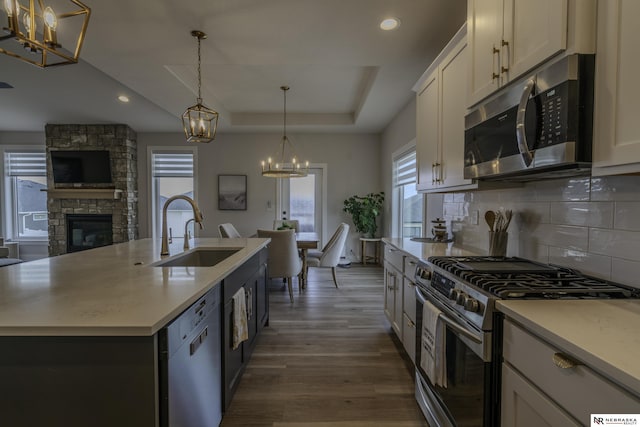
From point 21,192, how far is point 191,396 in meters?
7.78

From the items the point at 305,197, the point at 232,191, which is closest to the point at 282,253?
the point at 305,197

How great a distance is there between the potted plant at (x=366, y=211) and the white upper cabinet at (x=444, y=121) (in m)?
3.12

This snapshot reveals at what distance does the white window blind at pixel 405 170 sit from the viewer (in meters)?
4.58

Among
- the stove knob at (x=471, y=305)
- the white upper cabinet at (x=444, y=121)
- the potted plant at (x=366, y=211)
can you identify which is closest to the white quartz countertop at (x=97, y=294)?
the stove knob at (x=471, y=305)

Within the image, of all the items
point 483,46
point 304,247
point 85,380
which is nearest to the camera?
point 85,380

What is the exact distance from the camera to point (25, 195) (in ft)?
21.4

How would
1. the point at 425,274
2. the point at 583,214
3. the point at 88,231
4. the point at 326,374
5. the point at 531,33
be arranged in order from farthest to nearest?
1. the point at 88,231
2. the point at 326,374
3. the point at 425,274
4. the point at 583,214
5. the point at 531,33

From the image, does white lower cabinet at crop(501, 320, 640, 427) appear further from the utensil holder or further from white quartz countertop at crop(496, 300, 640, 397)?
the utensil holder

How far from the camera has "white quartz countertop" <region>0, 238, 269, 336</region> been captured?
931mm

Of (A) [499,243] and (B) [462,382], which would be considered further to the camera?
(A) [499,243]

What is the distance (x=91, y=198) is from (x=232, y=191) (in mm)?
2594

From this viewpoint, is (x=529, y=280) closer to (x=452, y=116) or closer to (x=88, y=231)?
(x=452, y=116)

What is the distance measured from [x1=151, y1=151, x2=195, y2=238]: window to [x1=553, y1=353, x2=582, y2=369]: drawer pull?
652 cm

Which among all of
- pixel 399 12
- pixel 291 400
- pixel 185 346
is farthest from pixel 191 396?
pixel 399 12
